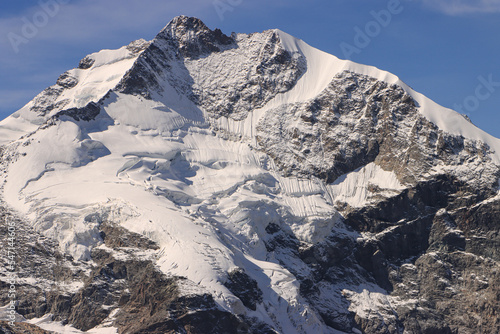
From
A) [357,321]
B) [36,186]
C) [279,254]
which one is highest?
[36,186]

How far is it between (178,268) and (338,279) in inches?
1505

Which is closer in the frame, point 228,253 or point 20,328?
point 20,328

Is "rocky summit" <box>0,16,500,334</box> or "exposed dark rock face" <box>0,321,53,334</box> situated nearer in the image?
"exposed dark rock face" <box>0,321,53,334</box>

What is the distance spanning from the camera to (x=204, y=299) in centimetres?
15700

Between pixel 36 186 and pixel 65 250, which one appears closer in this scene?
pixel 65 250

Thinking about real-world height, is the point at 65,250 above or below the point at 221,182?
below

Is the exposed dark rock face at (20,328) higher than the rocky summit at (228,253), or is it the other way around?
the rocky summit at (228,253)

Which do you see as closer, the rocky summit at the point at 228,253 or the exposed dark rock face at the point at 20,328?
the exposed dark rock face at the point at 20,328

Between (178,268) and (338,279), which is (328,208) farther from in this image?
(178,268)

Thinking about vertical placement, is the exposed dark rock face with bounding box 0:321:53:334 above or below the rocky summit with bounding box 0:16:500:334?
below

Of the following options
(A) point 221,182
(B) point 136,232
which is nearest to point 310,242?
(A) point 221,182

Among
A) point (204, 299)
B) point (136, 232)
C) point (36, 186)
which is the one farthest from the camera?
point (36, 186)

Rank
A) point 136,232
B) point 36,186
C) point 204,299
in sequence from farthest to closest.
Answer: point 36,186
point 136,232
point 204,299

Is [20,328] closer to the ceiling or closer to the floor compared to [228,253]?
closer to the floor
